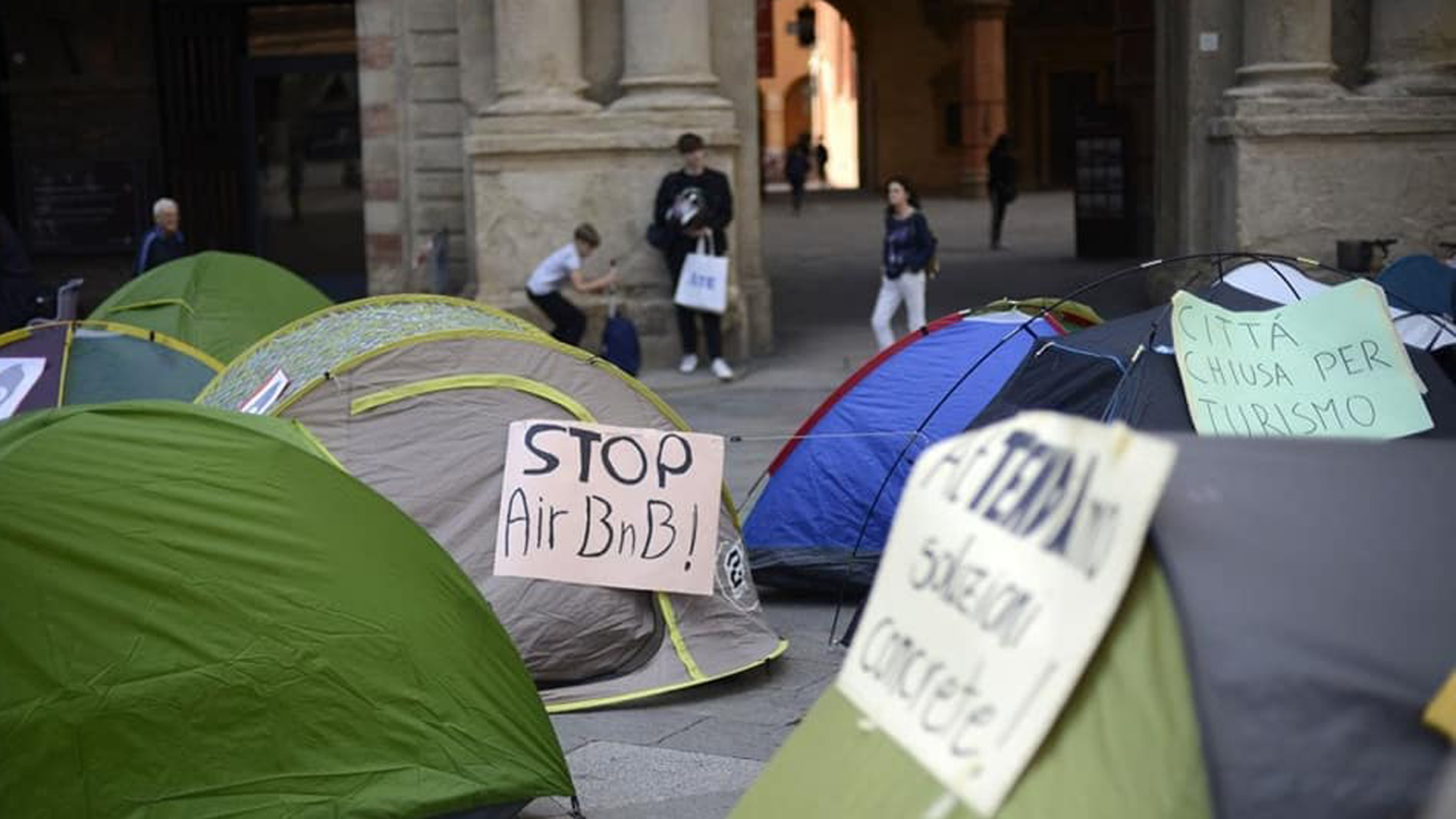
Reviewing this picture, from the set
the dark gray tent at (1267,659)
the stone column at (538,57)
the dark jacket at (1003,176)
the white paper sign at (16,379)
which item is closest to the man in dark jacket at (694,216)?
the stone column at (538,57)

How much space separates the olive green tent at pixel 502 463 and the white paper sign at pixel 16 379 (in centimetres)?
257

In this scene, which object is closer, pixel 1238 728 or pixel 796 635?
pixel 1238 728

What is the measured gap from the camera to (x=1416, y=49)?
16.4 meters

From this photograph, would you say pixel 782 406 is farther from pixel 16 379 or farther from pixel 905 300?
pixel 16 379

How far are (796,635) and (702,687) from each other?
0.99 metres

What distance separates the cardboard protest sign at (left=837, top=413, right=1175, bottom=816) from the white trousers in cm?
1124

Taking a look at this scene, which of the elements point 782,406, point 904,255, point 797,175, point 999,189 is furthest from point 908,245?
point 797,175

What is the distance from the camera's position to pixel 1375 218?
1641 centimetres

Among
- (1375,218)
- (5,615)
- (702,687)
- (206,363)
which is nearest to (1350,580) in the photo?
(5,615)

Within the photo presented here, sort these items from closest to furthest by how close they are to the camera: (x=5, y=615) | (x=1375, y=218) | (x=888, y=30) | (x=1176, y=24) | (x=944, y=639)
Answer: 1. (x=944, y=639)
2. (x=5, y=615)
3. (x=1375, y=218)
4. (x=1176, y=24)
5. (x=888, y=30)

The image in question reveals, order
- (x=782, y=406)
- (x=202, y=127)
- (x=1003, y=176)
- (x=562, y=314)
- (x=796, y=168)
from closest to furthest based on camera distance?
1. (x=562, y=314)
2. (x=782, y=406)
3. (x=202, y=127)
4. (x=1003, y=176)
5. (x=796, y=168)

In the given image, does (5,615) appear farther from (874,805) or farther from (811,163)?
(811,163)

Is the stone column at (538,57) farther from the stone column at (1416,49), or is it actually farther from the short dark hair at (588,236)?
the stone column at (1416,49)

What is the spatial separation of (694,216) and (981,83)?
28.0 m
